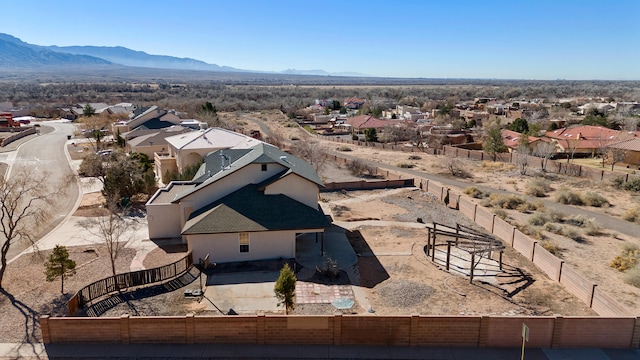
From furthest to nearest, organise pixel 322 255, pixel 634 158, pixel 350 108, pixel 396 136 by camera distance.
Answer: pixel 350 108
pixel 396 136
pixel 634 158
pixel 322 255

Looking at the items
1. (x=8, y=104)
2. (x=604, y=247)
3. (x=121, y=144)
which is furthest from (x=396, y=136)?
(x=8, y=104)

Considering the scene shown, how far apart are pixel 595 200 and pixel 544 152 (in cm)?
1705

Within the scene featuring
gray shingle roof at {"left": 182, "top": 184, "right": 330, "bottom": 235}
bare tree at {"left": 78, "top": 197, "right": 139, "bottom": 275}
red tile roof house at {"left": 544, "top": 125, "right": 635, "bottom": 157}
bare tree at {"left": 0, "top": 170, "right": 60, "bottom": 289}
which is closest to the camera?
bare tree at {"left": 0, "top": 170, "right": 60, "bottom": 289}

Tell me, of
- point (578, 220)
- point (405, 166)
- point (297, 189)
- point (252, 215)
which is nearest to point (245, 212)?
point (252, 215)

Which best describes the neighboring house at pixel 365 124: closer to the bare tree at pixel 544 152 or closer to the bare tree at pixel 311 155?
the bare tree at pixel 544 152

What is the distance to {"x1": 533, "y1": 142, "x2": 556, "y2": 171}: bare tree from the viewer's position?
50.1 metres

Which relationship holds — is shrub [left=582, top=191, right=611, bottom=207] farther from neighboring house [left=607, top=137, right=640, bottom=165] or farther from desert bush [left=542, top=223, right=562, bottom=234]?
neighboring house [left=607, top=137, right=640, bottom=165]

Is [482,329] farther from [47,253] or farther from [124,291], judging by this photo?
[47,253]

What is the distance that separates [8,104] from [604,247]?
13772 centimetres

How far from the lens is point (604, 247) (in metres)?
26.9

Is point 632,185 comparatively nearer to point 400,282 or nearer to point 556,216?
point 556,216

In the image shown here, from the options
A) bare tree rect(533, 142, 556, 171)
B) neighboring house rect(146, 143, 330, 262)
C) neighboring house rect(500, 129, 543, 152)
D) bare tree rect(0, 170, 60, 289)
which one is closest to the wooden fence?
neighboring house rect(146, 143, 330, 262)

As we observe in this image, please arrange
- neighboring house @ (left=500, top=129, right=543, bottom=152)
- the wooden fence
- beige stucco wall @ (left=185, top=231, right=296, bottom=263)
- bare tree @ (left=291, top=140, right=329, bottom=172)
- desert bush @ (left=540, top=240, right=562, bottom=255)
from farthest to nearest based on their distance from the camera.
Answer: neighboring house @ (left=500, top=129, right=543, bottom=152)
bare tree @ (left=291, top=140, right=329, bottom=172)
desert bush @ (left=540, top=240, right=562, bottom=255)
beige stucco wall @ (left=185, top=231, right=296, bottom=263)
the wooden fence

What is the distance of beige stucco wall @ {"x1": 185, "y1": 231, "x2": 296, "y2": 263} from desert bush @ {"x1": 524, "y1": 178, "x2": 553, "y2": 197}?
26743mm
